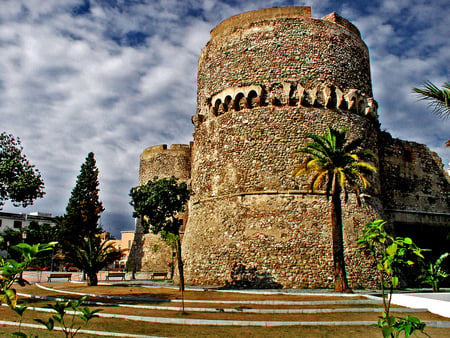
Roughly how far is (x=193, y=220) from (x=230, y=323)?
32.3ft

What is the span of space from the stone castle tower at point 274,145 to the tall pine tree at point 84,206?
17.5 meters

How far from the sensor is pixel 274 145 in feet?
56.2

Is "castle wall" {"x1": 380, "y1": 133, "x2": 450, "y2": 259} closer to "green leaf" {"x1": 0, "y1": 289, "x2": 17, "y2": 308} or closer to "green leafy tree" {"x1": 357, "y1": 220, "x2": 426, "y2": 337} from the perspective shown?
"green leafy tree" {"x1": 357, "y1": 220, "x2": 426, "y2": 337}

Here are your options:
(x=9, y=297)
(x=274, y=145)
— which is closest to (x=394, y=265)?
(x=9, y=297)

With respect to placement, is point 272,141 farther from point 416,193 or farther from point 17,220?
point 17,220

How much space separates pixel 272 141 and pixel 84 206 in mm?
22279

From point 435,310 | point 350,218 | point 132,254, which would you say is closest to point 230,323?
point 435,310

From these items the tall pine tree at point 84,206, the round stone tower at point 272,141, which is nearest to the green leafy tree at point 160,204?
the round stone tower at point 272,141

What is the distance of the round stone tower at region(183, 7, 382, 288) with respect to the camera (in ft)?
51.6

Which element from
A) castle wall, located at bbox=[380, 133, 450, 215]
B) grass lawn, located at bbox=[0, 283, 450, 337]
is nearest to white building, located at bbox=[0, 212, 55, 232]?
castle wall, located at bbox=[380, 133, 450, 215]

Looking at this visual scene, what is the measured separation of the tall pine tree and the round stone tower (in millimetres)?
17517

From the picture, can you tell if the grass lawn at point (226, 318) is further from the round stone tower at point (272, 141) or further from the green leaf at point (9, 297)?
the green leaf at point (9, 297)

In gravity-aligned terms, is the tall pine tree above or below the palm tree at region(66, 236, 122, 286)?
above

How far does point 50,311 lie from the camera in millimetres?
10180
